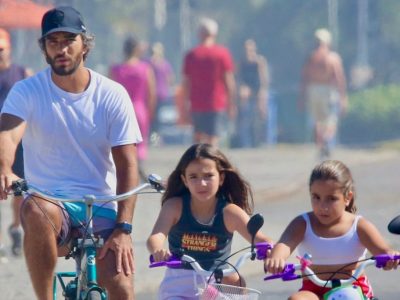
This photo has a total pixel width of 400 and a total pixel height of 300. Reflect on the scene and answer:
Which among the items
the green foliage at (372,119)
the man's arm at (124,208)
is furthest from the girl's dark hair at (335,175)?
the green foliage at (372,119)

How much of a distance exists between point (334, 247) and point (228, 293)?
0.69m

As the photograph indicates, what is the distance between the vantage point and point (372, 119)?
3058 cm

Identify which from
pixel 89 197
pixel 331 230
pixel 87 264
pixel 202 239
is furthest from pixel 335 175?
pixel 87 264

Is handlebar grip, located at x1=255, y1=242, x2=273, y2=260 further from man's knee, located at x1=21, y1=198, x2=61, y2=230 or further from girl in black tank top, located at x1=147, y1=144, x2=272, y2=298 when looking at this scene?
man's knee, located at x1=21, y1=198, x2=61, y2=230

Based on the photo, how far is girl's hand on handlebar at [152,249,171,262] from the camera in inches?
238

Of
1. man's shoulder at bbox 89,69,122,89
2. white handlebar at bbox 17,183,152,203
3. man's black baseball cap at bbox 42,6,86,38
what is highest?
man's black baseball cap at bbox 42,6,86,38

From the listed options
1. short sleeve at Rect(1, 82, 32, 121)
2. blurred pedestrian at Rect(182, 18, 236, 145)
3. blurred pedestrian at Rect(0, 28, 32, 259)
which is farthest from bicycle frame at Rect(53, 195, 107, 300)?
blurred pedestrian at Rect(182, 18, 236, 145)

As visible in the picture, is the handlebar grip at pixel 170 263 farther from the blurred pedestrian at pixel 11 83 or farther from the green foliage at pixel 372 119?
the green foliage at pixel 372 119

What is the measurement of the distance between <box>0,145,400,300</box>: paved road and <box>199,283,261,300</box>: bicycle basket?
13.3 ft

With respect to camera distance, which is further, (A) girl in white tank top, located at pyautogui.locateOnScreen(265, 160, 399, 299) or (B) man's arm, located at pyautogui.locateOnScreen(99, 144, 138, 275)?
(B) man's arm, located at pyautogui.locateOnScreen(99, 144, 138, 275)

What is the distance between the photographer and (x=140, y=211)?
599 inches

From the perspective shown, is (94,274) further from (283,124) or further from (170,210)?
(283,124)

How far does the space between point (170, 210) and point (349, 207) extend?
0.86 metres

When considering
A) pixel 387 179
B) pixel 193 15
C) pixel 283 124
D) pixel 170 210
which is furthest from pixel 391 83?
pixel 170 210
